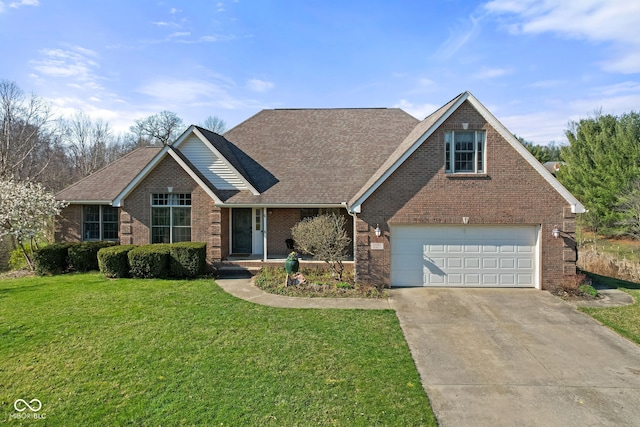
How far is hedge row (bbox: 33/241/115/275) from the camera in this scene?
14719 mm

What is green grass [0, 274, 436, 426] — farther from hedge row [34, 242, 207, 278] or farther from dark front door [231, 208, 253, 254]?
dark front door [231, 208, 253, 254]

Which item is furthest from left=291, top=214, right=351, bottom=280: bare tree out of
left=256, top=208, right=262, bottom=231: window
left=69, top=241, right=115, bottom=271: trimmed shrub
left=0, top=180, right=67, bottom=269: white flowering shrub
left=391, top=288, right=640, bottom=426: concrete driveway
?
left=0, top=180, right=67, bottom=269: white flowering shrub

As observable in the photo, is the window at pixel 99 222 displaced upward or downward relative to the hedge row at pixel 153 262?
upward

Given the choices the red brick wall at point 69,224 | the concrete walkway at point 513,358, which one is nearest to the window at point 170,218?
the red brick wall at point 69,224

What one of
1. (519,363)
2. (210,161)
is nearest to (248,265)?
(210,161)

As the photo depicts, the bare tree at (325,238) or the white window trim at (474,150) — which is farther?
the bare tree at (325,238)

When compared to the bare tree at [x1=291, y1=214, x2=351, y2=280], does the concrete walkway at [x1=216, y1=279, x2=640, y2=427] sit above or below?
below

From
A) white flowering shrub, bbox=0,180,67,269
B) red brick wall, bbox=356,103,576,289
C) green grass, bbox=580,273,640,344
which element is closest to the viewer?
green grass, bbox=580,273,640,344

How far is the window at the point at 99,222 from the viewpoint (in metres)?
17.1

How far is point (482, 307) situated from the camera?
1067cm

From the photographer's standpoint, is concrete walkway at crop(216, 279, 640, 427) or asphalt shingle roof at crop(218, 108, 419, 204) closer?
concrete walkway at crop(216, 279, 640, 427)

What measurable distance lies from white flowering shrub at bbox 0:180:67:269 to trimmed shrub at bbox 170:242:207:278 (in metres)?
6.86

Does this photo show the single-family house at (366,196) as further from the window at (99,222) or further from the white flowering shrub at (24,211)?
the white flowering shrub at (24,211)

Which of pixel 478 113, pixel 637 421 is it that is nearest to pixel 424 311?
pixel 637 421
